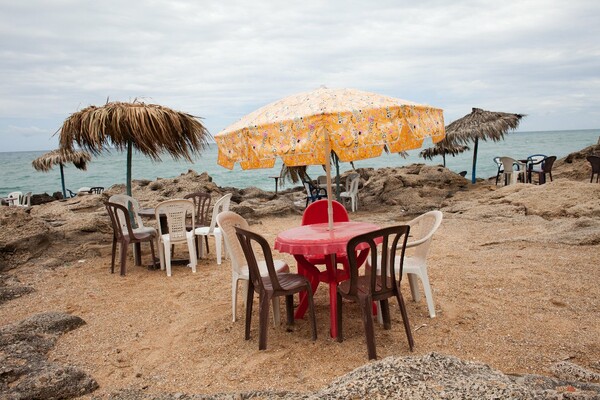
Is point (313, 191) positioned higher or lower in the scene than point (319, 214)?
lower

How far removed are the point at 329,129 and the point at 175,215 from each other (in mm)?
3366

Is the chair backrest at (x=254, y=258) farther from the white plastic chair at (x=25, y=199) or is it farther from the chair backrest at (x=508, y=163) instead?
the white plastic chair at (x=25, y=199)

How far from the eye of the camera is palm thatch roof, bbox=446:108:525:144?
14.7 meters

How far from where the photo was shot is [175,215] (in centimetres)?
599

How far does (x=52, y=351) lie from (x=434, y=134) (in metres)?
Answer: 3.49

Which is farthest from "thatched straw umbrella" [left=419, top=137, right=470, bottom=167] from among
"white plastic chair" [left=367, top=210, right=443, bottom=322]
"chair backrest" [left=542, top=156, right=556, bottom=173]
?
"white plastic chair" [left=367, top=210, right=443, bottom=322]

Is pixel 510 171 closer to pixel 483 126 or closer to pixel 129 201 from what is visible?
pixel 483 126

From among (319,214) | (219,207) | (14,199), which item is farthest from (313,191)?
(14,199)

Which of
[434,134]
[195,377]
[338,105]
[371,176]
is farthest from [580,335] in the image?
[371,176]

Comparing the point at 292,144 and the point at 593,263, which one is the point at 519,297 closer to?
the point at 593,263

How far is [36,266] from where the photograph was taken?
6.61 metres

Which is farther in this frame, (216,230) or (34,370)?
(216,230)

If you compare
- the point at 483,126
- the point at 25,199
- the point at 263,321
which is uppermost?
the point at 483,126

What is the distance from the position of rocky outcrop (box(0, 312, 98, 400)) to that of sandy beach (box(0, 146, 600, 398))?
0.35 ft
